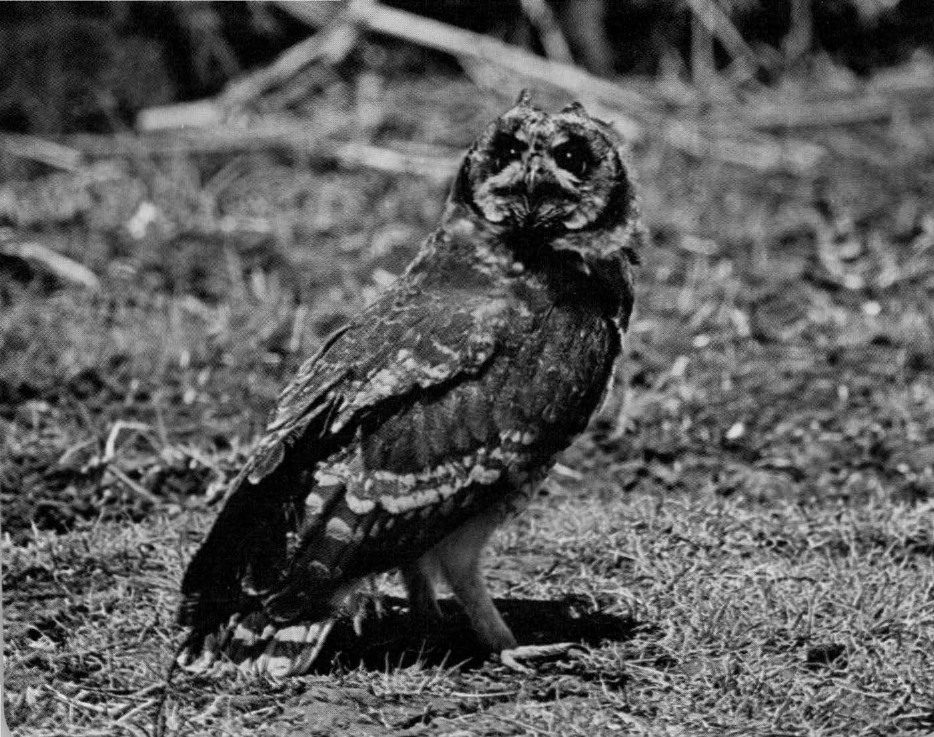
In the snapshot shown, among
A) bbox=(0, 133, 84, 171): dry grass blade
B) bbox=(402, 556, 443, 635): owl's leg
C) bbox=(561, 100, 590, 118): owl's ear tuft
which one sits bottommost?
bbox=(402, 556, 443, 635): owl's leg

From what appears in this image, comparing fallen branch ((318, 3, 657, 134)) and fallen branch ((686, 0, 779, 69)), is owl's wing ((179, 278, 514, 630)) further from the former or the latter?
fallen branch ((686, 0, 779, 69))

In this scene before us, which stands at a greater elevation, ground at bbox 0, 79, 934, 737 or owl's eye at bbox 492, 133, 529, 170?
owl's eye at bbox 492, 133, 529, 170

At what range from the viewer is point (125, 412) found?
5.80 meters

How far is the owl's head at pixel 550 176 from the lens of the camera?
171 inches

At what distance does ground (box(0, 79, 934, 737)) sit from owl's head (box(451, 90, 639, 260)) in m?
0.91

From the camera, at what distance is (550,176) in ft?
14.3

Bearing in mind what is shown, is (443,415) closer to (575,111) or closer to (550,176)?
(550,176)

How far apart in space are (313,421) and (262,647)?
52 centimetres

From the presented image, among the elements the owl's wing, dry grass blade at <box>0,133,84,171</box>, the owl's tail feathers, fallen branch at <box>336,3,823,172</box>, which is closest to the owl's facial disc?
the owl's wing

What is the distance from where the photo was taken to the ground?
4.03 metres

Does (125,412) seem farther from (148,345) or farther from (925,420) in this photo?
(925,420)

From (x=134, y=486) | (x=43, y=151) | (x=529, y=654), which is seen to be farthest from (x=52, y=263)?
(x=529, y=654)

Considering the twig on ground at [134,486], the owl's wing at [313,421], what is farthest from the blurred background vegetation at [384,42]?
the owl's wing at [313,421]

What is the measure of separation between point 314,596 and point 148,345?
2.41 meters
